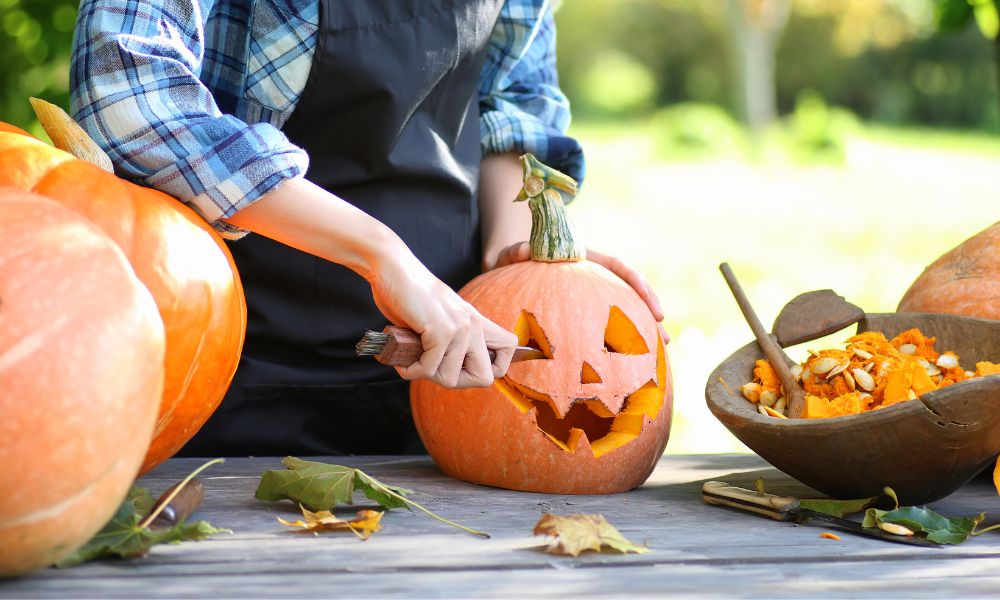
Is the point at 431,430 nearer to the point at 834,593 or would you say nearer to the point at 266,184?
the point at 266,184

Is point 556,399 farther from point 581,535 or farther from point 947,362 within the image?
point 947,362

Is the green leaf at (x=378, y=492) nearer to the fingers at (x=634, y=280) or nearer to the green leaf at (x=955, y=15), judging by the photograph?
the fingers at (x=634, y=280)

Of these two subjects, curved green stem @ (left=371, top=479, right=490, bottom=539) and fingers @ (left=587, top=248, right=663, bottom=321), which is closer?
curved green stem @ (left=371, top=479, right=490, bottom=539)

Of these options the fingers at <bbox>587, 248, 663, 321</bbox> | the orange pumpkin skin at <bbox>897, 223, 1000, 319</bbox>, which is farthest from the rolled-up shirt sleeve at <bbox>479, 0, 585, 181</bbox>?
the orange pumpkin skin at <bbox>897, 223, 1000, 319</bbox>

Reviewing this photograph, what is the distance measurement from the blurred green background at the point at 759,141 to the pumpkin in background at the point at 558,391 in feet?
4.40

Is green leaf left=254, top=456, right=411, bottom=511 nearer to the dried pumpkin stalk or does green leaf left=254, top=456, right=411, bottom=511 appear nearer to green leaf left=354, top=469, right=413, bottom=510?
green leaf left=354, top=469, right=413, bottom=510

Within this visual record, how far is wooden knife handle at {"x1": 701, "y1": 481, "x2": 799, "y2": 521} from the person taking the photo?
1402 mm

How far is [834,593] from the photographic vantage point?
110 centimetres

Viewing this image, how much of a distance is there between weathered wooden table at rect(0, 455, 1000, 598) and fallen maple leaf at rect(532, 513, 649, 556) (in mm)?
13

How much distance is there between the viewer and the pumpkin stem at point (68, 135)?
4.63ft

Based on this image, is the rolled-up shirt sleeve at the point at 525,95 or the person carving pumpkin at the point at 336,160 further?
the rolled-up shirt sleeve at the point at 525,95

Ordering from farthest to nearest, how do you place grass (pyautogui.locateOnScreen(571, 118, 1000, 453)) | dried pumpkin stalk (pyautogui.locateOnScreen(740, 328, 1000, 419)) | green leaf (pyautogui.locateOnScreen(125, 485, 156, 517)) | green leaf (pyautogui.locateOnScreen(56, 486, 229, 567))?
1. grass (pyautogui.locateOnScreen(571, 118, 1000, 453))
2. dried pumpkin stalk (pyautogui.locateOnScreen(740, 328, 1000, 419))
3. green leaf (pyautogui.locateOnScreen(125, 485, 156, 517))
4. green leaf (pyautogui.locateOnScreen(56, 486, 229, 567))

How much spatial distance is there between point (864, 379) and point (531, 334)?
19.1 inches

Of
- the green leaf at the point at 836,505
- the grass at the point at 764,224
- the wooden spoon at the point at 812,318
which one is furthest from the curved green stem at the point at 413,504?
the grass at the point at 764,224
